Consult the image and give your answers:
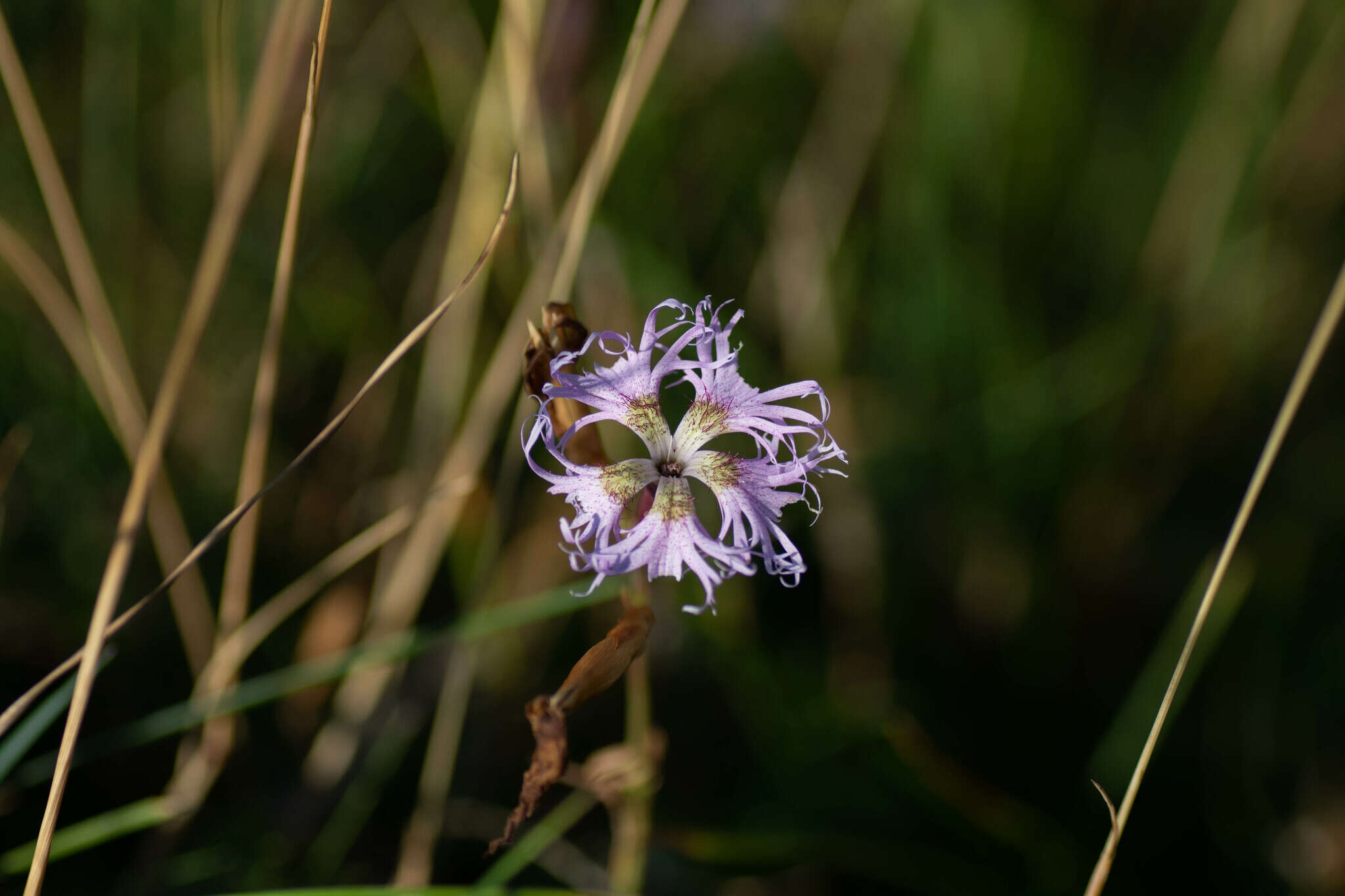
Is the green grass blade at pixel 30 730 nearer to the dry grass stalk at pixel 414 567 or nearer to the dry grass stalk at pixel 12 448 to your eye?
the dry grass stalk at pixel 414 567

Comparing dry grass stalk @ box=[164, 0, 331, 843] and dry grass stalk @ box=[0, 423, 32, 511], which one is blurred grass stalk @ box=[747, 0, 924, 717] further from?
dry grass stalk @ box=[0, 423, 32, 511]

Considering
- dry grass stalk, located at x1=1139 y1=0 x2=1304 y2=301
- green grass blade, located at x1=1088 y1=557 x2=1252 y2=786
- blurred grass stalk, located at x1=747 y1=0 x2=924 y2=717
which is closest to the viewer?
green grass blade, located at x1=1088 y1=557 x2=1252 y2=786

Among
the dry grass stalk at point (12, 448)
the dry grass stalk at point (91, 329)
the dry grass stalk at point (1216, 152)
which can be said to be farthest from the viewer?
the dry grass stalk at point (1216, 152)

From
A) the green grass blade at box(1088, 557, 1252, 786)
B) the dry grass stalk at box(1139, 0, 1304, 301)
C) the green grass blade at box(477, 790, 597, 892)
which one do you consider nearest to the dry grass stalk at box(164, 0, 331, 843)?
the green grass blade at box(477, 790, 597, 892)

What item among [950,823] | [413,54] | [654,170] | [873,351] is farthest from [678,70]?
A: [950,823]

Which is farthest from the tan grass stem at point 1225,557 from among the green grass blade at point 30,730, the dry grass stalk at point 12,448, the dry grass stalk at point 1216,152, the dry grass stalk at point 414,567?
the dry grass stalk at point 12,448
